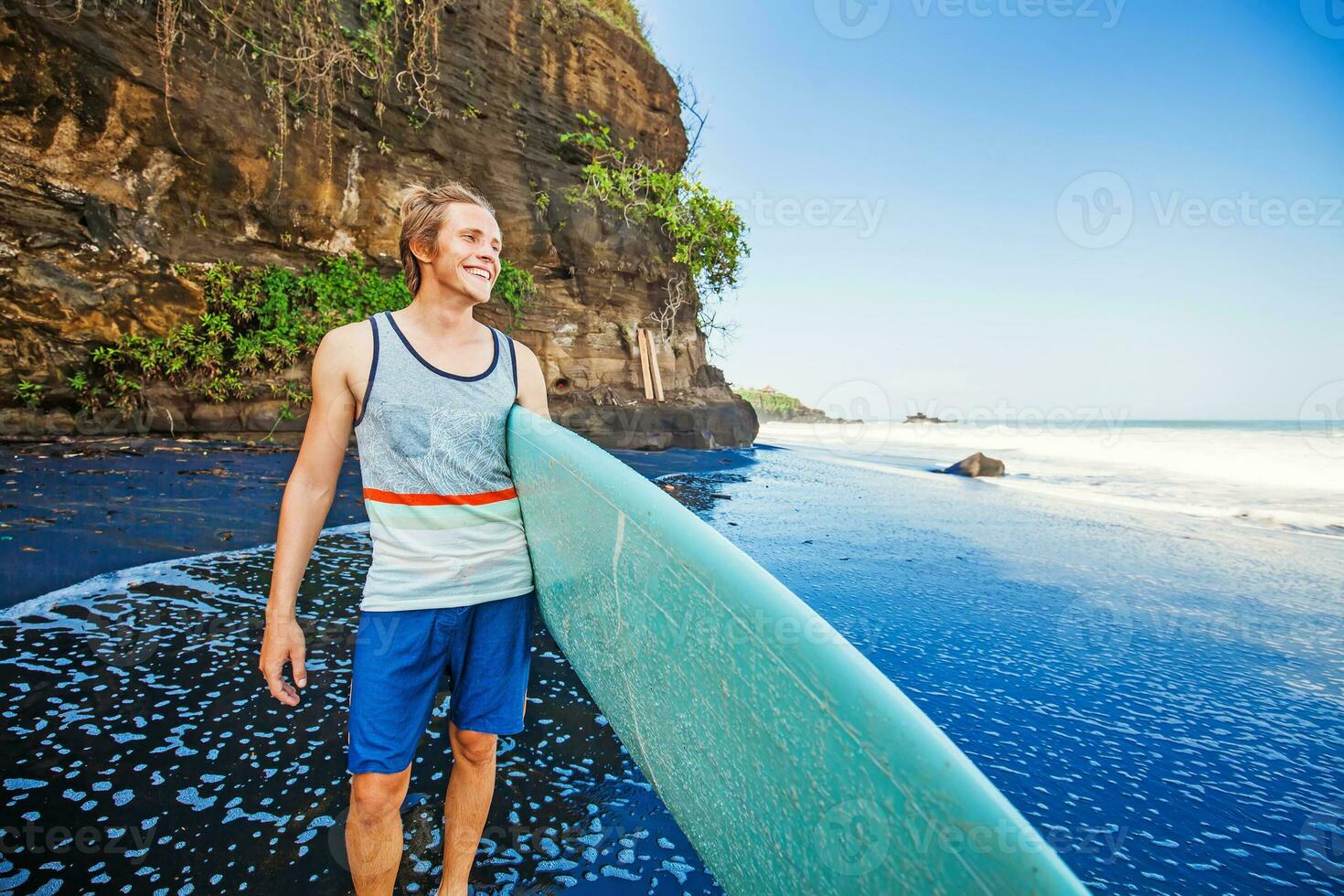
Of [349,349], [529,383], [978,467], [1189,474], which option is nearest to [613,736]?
[529,383]

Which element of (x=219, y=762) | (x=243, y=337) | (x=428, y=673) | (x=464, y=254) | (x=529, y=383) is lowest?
(x=219, y=762)

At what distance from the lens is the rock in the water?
11.8m

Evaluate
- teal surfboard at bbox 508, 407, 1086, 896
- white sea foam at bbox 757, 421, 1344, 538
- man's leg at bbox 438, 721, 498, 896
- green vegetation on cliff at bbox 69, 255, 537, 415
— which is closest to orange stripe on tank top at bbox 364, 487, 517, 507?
teal surfboard at bbox 508, 407, 1086, 896

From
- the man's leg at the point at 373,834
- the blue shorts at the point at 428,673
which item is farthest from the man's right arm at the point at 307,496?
the man's leg at the point at 373,834

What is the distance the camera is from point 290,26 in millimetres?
8250

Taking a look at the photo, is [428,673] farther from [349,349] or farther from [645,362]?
[645,362]

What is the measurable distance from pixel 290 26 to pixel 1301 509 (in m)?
15.7

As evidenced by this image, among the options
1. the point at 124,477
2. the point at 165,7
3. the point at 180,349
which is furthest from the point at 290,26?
the point at 124,477

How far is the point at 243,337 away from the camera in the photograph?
7898 mm

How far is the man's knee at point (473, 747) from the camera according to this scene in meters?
1.40

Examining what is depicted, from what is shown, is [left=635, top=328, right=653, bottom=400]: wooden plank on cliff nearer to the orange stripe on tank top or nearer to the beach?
the beach

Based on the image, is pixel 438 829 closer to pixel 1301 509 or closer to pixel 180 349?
pixel 180 349

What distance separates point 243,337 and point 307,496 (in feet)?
27.5

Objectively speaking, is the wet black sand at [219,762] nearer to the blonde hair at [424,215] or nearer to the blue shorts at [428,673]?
the blue shorts at [428,673]
